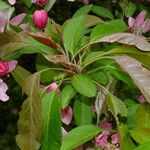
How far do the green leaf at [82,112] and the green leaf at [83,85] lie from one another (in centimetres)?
18

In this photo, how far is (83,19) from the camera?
155 centimetres

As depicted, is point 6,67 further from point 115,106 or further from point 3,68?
point 115,106

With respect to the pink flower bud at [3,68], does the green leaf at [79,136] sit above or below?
below

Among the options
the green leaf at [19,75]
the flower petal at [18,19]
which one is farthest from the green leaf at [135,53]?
the flower petal at [18,19]

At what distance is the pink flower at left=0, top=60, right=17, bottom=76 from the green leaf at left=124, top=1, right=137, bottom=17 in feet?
2.14

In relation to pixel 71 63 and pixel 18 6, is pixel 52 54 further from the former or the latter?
pixel 18 6

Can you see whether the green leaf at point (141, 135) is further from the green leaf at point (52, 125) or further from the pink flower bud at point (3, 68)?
the pink flower bud at point (3, 68)

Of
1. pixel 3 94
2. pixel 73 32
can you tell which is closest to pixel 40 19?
pixel 73 32

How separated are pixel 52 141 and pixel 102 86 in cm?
23

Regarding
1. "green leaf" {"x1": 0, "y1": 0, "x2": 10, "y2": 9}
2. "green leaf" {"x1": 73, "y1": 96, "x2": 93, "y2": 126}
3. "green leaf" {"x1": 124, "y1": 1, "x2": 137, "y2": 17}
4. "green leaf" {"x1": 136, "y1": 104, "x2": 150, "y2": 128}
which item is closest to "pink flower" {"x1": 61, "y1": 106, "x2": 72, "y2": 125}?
"green leaf" {"x1": 73, "y1": 96, "x2": 93, "y2": 126}

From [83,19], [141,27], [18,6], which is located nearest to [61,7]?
[18,6]

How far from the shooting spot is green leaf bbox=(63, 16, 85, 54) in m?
1.49

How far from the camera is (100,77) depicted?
148cm

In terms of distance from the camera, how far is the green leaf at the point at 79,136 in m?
1.32
